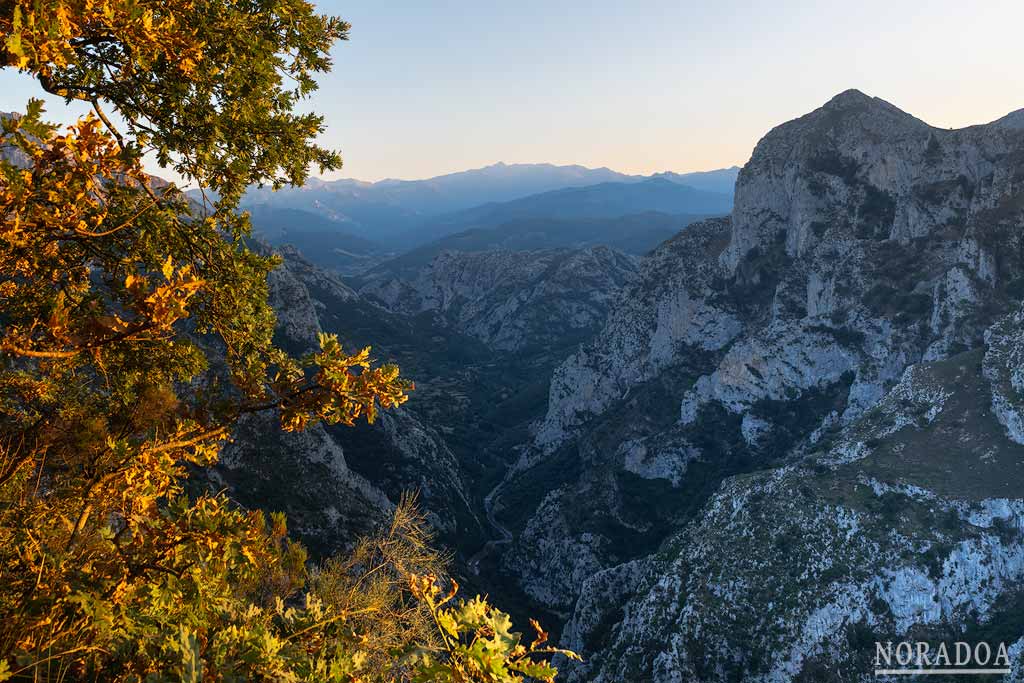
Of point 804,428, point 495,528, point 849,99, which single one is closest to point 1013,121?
point 849,99

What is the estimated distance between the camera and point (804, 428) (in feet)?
288

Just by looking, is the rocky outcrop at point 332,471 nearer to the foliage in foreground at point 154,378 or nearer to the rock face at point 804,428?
the foliage in foreground at point 154,378

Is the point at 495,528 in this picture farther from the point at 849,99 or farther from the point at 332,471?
the point at 849,99

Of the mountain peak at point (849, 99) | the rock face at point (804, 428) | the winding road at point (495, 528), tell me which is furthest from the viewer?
the mountain peak at point (849, 99)

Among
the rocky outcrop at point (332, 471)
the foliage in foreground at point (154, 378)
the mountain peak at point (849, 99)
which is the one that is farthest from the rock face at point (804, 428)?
the foliage in foreground at point (154, 378)

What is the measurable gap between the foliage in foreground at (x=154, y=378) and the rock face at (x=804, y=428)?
53.6m

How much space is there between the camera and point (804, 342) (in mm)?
93062

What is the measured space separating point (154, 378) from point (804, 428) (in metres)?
95.1

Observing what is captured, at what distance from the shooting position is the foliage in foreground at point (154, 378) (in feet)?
18.2

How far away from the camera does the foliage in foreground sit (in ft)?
18.2

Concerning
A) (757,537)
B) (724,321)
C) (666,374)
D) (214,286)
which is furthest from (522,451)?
(214,286)

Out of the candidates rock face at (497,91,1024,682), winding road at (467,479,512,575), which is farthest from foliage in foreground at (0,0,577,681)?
winding road at (467,479,512,575)

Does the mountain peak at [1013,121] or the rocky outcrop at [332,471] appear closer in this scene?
the rocky outcrop at [332,471]

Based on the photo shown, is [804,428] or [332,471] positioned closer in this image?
[332,471]
